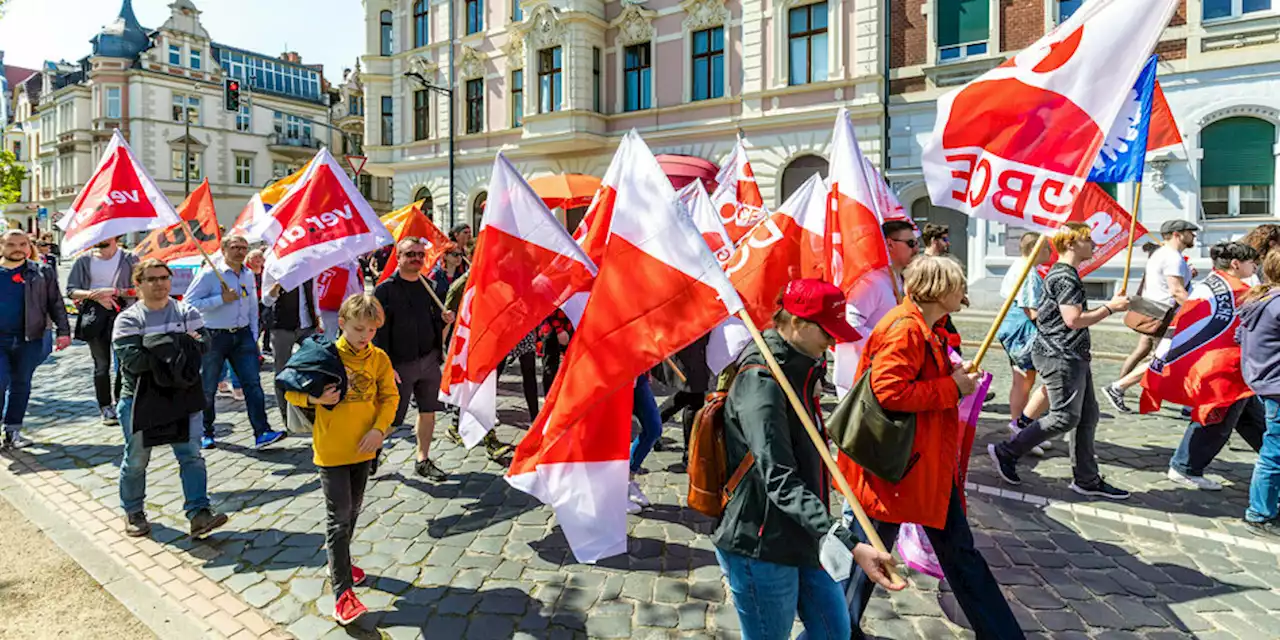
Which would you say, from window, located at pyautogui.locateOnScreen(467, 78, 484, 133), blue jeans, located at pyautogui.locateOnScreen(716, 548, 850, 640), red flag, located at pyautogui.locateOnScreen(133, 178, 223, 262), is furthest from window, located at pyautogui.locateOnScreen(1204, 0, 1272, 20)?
window, located at pyautogui.locateOnScreen(467, 78, 484, 133)

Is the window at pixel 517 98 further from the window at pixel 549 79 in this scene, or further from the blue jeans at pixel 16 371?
the blue jeans at pixel 16 371

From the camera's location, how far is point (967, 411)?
11.7 feet

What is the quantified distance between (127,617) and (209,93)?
59.9 m

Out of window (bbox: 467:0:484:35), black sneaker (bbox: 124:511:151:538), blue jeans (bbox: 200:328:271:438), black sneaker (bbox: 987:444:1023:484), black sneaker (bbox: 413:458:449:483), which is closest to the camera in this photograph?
black sneaker (bbox: 124:511:151:538)

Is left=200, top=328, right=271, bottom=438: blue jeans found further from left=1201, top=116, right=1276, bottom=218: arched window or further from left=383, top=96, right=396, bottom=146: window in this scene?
left=383, top=96, right=396, bottom=146: window

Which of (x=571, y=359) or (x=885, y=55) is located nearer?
(x=571, y=359)

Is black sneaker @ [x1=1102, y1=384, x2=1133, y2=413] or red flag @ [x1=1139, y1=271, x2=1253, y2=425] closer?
red flag @ [x1=1139, y1=271, x2=1253, y2=425]

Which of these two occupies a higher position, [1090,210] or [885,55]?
[885,55]

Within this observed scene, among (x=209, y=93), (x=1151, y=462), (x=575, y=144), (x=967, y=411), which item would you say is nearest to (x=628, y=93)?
(x=575, y=144)

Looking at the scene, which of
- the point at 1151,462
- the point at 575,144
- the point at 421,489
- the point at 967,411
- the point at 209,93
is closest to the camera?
the point at 967,411

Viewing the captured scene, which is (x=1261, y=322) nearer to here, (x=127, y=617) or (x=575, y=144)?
(x=127, y=617)

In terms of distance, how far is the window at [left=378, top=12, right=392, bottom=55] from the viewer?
29.3 m

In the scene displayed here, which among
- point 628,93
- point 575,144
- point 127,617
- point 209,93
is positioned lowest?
point 127,617

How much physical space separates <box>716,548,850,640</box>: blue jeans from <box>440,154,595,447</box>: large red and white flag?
2011 millimetres
